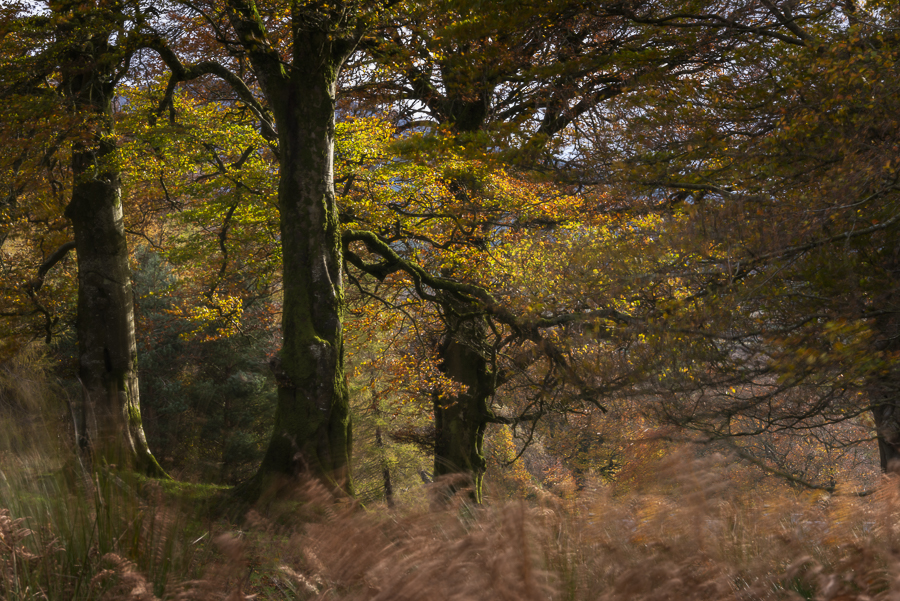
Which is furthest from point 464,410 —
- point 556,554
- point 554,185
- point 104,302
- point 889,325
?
point 556,554

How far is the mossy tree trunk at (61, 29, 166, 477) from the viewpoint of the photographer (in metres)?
7.73

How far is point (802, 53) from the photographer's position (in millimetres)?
5457

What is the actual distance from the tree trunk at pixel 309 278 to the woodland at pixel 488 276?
3 cm

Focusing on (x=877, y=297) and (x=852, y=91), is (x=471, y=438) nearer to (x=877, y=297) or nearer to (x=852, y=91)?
(x=877, y=297)

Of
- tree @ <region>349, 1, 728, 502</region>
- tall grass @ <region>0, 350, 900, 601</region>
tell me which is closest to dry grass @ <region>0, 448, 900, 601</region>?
tall grass @ <region>0, 350, 900, 601</region>

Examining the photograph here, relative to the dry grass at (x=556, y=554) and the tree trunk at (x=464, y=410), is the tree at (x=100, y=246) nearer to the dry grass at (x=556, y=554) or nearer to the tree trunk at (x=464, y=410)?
the tree trunk at (x=464, y=410)

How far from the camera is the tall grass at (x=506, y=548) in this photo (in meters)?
1.72

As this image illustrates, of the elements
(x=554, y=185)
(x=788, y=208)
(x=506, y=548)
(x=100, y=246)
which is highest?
(x=554, y=185)

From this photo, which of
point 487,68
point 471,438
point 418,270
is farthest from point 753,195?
A: point 471,438

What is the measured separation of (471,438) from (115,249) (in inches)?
265

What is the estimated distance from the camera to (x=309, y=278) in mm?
6883

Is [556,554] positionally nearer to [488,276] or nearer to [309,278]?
[309,278]

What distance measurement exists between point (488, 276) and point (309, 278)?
421 cm

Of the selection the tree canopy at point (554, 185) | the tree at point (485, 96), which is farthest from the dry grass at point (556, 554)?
the tree canopy at point (554, 185)
